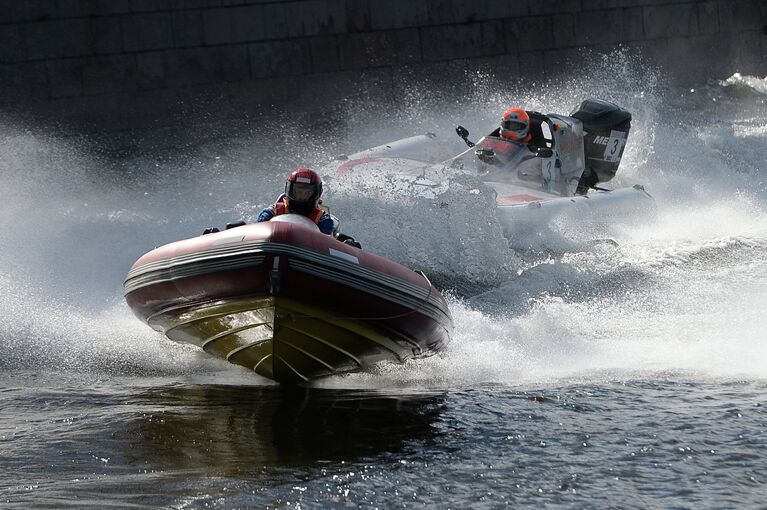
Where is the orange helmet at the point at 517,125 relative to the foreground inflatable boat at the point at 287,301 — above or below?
above

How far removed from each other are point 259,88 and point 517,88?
13.6ft

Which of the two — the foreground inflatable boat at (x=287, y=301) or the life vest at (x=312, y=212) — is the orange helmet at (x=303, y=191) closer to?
the life vest at (x=312, y=212)

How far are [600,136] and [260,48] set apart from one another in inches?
241

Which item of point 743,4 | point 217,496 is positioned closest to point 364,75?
point 743,4

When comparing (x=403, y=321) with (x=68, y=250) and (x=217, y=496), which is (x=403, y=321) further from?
(x=68, y=250)

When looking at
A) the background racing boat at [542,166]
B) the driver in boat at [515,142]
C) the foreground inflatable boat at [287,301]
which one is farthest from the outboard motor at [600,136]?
the foreground inflatable boat at [287,301]

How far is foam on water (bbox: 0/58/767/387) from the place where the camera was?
6.64m

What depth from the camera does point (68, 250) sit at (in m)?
9.25

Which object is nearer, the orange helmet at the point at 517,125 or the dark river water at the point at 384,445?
the dark river water at the point at 384,445

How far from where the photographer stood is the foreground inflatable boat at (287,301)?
5184 mm

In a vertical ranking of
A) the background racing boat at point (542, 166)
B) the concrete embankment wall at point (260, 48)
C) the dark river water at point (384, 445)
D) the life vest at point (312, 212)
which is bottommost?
the dark river water at point (384, 445)

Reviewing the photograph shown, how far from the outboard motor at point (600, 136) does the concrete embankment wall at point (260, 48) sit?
16.5 feet

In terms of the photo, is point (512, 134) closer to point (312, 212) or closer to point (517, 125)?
point (517, 125)

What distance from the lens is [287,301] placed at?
17.2ft
